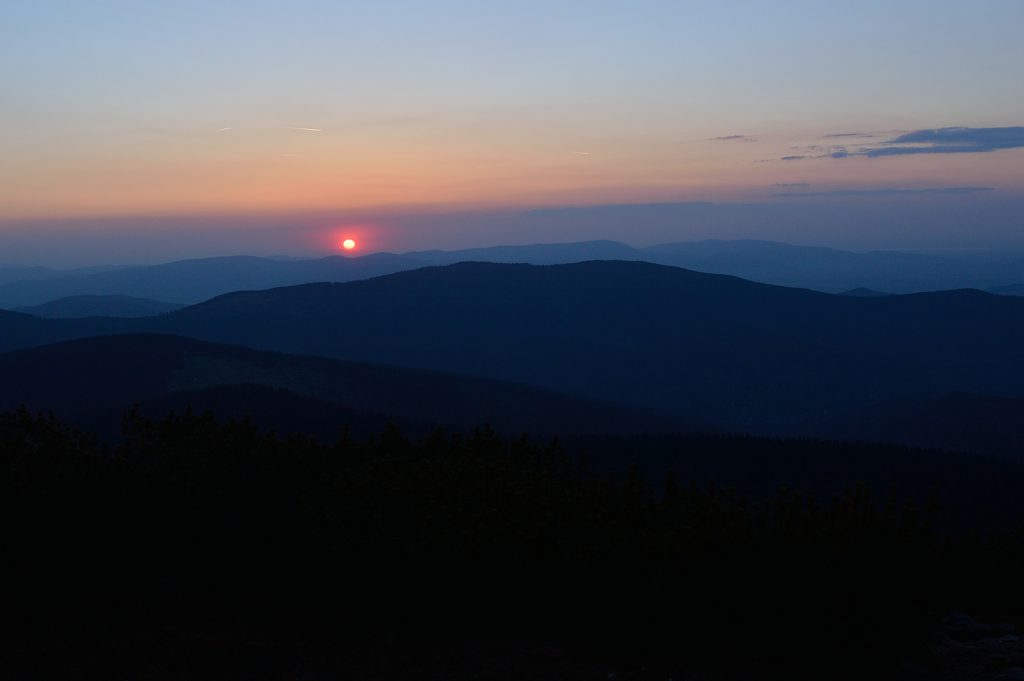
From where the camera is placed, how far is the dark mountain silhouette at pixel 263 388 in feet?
348

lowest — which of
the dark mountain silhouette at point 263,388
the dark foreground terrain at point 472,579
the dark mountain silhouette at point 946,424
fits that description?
the dark mountain silhouette at point 946,424

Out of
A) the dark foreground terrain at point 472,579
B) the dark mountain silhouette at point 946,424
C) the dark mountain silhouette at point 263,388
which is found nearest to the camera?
the dark foreground terrain at point 472,579

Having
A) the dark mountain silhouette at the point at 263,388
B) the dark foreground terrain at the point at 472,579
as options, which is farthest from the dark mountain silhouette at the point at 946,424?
the dark foreground terrain at the point at 472,579

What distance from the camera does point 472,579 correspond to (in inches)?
349

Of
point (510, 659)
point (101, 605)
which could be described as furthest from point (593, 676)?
point (101, 605)

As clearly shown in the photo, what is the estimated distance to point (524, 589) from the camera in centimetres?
866

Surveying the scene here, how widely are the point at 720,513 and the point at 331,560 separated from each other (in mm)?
4037

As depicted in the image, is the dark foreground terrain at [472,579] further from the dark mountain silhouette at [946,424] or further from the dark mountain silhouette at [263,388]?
the dark mountain silhouette at [946,424]

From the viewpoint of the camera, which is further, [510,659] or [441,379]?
[441,379]

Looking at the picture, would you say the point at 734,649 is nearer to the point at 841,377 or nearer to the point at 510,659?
the point at 510,659

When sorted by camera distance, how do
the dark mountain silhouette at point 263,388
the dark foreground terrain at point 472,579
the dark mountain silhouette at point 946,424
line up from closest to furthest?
1. the dark foreground terrain at point 472,579
2. the dark mountain silhouette at point 263,388
3. the dark mountain silhouette at point 946,424

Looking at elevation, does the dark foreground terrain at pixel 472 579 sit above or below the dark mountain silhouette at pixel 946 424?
above

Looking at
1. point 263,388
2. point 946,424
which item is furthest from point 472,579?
point 946,424

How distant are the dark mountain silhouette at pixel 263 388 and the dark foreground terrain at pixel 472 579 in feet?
292
